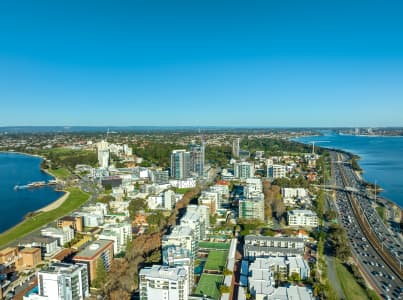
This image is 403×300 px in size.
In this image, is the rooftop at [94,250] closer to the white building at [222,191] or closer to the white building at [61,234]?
the white building at [61,234]

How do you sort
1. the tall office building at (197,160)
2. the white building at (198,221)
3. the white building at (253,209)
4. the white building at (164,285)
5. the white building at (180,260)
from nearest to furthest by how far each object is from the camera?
the white building at (164,285)
the white building at (180,260)
the white building at (198,221)
the white building at (253,209)
the tall office building at (197,160)

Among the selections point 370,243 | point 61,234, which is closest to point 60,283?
point 61,234

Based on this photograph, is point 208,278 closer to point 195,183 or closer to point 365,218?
point 365,218

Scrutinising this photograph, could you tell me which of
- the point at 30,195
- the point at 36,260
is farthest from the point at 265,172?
the point at 36,260

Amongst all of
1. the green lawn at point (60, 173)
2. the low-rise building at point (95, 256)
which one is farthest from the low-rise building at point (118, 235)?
the green lawn at point (60, 173)

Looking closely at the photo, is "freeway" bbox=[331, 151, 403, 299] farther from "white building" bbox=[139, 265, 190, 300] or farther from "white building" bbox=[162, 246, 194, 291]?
"white building" bbox=[139, 265, 190, 300]

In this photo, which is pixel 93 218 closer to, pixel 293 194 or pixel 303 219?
pixel 303 219

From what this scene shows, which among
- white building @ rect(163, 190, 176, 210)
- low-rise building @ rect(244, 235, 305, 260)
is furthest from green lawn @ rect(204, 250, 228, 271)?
white building @ rect(163, 190, 176, 210)
